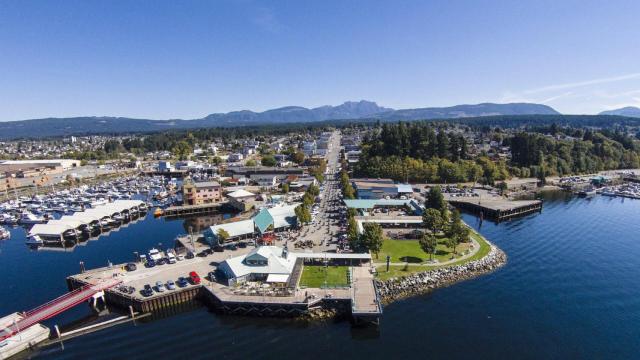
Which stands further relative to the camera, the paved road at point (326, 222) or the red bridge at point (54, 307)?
the paved road at point (326, 222)

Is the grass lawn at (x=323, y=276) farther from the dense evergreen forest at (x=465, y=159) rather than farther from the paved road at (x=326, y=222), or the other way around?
the dense evergreen forest at (x=465, y=159)

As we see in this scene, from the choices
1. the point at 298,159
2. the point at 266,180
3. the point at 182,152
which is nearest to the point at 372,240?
the point at 266,180

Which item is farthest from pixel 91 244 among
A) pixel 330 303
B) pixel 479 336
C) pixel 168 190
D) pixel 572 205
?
pixel 572 205

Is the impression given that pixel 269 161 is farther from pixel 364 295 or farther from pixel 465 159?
pixel 364 295

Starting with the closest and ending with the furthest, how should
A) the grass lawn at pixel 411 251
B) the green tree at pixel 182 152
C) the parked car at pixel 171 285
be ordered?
the parked car at pixel 171 285, the grass lawn at pixel 411 251, the green tree at pixel 182 152

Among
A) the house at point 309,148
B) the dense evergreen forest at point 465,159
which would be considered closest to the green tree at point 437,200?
the dense evergreen forest at point 465,159

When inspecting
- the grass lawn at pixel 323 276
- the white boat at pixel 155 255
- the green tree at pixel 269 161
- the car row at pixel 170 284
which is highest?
the green tree at pixel 269 161

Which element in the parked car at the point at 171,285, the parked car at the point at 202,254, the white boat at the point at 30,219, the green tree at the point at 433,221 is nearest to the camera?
the parked car at the point at 171,285
